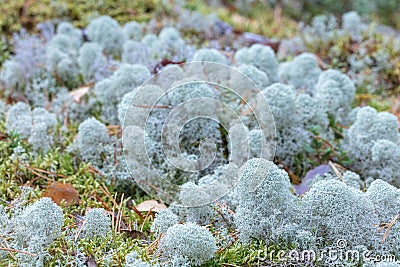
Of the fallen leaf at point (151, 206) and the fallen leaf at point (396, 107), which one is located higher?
the fallen leaf at point (396, 107)

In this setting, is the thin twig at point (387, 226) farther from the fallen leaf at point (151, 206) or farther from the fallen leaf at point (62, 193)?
the fallen leaf at point (62, 193)

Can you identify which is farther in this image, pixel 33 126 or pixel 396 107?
pixel 396 107

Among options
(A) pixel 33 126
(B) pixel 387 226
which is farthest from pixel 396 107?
(A) pixel 33 126

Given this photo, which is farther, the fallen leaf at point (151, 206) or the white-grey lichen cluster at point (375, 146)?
the white-grey lichen cluster at point (375, 146)

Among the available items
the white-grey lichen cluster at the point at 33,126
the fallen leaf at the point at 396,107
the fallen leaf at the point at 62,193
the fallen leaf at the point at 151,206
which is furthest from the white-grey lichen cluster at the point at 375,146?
the white-grey lichen cluster at the point at 33,126

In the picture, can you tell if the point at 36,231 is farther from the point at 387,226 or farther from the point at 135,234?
the point at 387,226

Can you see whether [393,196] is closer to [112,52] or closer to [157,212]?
[157,212]

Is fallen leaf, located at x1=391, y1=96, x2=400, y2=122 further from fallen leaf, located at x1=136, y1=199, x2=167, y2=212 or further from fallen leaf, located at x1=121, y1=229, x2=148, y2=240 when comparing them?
fallen leaf, located at x1=121, y1=229, x2=148, y2=240
